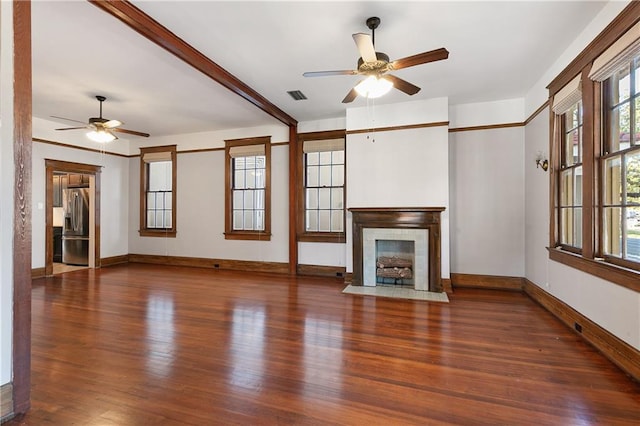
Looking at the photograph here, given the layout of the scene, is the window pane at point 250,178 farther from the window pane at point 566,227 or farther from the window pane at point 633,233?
the window pane at point 633,233

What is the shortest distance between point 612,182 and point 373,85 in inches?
95.0

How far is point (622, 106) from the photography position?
2.73 metres

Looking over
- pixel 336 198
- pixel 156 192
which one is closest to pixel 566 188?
pixel 336 198

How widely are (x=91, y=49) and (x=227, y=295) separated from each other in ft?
11.6

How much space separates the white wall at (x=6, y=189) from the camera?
1813 millimetres

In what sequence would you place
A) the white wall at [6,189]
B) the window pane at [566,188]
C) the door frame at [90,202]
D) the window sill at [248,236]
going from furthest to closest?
the window sill at [248,236]
the door frame at [90,202]
the window pane at [566,188]
the white wall at [6,189]

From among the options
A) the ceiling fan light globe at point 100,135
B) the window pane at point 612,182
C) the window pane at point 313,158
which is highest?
the ceiling fan light globe at point 100,135

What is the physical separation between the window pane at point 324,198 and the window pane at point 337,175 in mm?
199

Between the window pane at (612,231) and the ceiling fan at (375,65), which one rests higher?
the ceiling fan at (375,65)

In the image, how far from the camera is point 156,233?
749 cm

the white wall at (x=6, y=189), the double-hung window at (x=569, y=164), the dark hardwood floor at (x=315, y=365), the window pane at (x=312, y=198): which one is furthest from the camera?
the window pane at (x=312, y=198)

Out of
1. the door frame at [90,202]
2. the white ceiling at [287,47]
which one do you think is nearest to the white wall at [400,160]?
the white ceiling at [287,47]

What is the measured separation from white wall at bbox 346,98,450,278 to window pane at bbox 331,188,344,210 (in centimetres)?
65

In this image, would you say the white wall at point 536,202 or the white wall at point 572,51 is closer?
the white wall at point 572,51
